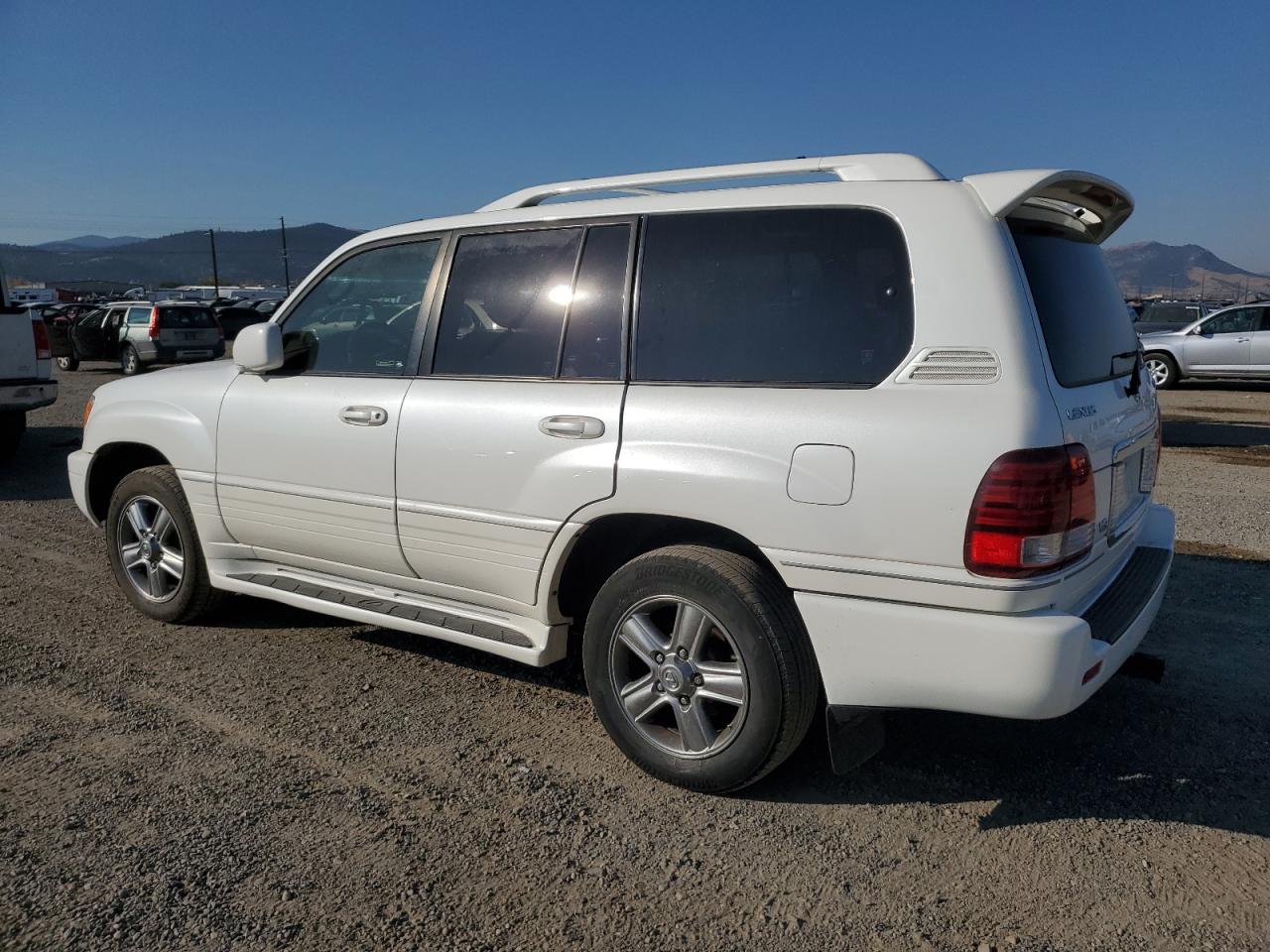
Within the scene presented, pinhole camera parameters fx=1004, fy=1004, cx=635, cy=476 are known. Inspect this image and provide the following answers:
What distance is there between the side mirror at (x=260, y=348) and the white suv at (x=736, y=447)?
0.01 m

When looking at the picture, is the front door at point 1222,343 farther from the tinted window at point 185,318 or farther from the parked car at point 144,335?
the tinted window at point 185,318

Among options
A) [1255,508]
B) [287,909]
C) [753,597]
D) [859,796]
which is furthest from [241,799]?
[1255,508]

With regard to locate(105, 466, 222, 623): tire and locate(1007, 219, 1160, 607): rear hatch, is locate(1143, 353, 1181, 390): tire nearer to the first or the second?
locate(1007, 219, 1160, 607): rear hatch

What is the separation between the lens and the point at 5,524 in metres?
7.35

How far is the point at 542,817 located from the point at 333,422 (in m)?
1.84

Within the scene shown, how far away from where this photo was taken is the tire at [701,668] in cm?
307

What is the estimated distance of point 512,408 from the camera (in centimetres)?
361

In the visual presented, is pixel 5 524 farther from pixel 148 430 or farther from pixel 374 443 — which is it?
pixel 374 443

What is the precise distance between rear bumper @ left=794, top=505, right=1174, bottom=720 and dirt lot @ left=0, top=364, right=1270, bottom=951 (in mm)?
507

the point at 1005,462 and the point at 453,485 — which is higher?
the point at 1005,462

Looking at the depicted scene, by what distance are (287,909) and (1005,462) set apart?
2266mm

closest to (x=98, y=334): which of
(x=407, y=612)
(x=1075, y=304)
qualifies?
(x=407, y=612)

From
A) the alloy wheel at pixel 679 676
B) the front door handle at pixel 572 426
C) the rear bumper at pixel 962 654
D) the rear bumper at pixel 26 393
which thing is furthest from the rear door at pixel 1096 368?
the rear bumper at pixel 26 393

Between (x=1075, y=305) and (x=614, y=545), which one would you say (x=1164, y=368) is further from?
(x=614, y=545)
